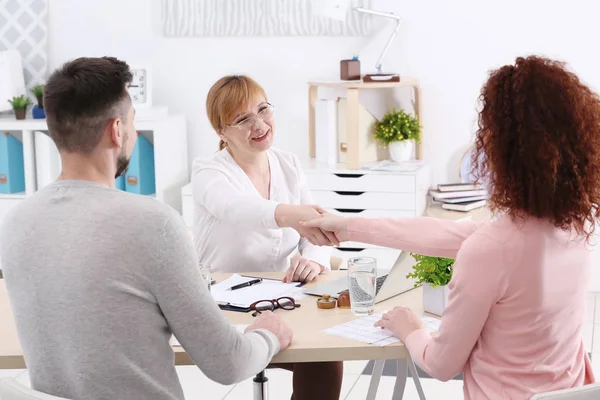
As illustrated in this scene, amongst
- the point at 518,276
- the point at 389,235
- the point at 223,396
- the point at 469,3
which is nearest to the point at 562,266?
the point at 518,276

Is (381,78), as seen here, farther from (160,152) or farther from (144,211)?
(144,211)

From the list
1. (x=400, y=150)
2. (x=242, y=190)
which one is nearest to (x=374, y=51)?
(x=400, y=150)

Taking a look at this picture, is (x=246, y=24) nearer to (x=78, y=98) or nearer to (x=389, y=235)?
(x=389, y=235)

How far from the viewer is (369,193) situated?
4590mm

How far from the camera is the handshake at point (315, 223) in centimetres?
256

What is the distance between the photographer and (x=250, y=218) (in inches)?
112

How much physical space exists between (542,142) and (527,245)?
214 mm

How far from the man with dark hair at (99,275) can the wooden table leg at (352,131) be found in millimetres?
2819

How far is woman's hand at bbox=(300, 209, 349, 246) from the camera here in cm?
253

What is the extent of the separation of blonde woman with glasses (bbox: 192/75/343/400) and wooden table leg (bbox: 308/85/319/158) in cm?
175

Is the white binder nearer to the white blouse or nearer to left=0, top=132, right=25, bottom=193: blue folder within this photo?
left=0, top=132, right=25, bottom=193: blue folder

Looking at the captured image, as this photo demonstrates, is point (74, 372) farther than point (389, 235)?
No

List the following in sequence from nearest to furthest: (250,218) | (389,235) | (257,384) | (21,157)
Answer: (389,235), (257,384), (250,218), (21,157)

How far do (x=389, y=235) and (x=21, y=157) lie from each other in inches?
133
